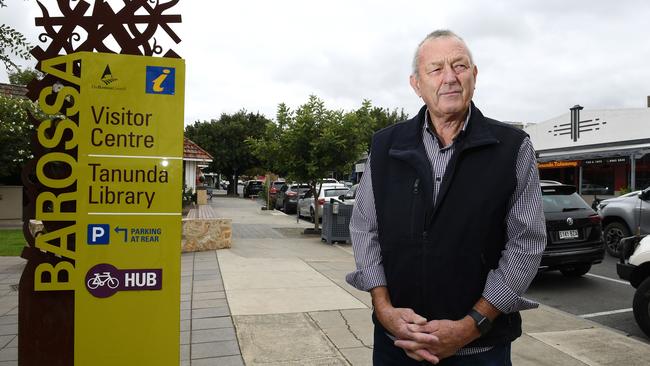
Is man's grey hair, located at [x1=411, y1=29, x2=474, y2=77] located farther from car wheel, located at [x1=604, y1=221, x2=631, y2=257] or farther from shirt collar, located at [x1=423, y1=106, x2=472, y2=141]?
car wheel, located at [x1=604, y1=221, x2=631, y2=257]

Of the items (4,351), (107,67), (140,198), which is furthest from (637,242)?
(4,351)

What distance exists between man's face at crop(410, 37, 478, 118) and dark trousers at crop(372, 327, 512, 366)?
3.13ft

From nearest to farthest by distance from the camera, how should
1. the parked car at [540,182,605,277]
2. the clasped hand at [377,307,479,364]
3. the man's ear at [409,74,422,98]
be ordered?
the clasped hand at [377,307,479,364] → the man's ear at [409,74,422,98] → the parked car at [540,182,605,277]

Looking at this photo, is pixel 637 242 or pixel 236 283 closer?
pixel 637 242

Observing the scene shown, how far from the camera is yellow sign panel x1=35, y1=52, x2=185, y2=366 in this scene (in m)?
3.30

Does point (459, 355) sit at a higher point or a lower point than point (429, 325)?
lower

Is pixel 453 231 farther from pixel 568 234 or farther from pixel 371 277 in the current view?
pixel 568 234

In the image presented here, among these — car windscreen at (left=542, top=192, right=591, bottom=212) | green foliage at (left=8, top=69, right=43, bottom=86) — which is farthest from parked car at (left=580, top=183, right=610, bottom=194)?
green foliage at (left=8, top=69, right=43, bottom=86)

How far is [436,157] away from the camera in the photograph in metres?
2.06

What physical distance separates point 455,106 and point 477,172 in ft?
0.96

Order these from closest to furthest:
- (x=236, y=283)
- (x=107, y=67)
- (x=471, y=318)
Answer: (x=471, y=318) → (x=107, y=67) → (x=236, y=283)

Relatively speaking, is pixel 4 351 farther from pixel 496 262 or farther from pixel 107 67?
pixel 496 262

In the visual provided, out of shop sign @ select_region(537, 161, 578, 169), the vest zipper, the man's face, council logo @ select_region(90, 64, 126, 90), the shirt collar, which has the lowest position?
the vest zipper

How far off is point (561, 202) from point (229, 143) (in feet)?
130
